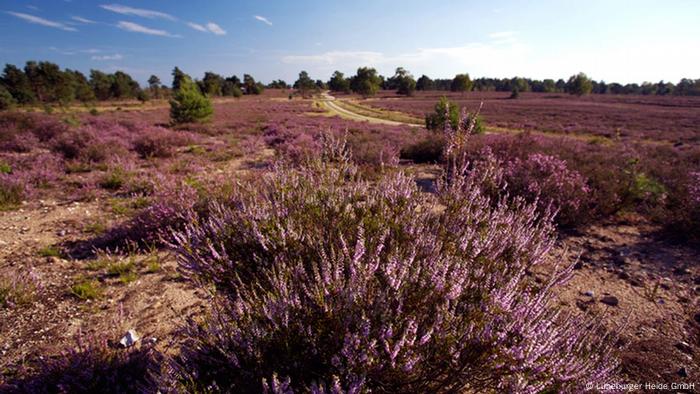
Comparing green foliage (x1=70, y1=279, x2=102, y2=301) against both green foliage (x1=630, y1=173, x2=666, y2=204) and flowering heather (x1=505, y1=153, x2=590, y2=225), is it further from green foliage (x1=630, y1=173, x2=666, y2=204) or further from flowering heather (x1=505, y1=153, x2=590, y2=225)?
green foliage (x1=630, y1=173, x2=666, y2=204)

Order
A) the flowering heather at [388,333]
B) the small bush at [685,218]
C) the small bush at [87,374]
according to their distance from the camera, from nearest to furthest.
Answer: the flowering heather at [388,333]
the small bush at [87,374]
the small bush at [685,218]

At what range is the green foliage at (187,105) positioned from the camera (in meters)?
21.0

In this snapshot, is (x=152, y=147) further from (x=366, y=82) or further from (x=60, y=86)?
(x=366, y=82)

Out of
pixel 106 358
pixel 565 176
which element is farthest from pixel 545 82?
pixel 106 358

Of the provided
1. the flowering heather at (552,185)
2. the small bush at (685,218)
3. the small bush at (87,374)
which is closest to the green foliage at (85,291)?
the small bush at (87,374)

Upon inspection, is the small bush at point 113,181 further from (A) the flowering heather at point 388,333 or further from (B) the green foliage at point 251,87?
(B) the green foliage at point 251,87

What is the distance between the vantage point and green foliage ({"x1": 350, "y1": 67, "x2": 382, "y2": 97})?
82.8m

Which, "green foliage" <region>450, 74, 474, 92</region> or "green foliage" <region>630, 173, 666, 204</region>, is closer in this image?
"green foliage" <region>630, 173, 666, 204</region>

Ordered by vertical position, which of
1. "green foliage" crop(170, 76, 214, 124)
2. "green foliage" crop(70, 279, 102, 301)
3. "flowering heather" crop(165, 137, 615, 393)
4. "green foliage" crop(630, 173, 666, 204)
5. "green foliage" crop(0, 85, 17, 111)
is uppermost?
"green foliage" crop(0, 85, 17, 111)

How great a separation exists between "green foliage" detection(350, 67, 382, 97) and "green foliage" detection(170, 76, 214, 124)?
65.8 meters

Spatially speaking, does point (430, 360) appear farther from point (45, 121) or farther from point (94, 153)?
point (45, 121)

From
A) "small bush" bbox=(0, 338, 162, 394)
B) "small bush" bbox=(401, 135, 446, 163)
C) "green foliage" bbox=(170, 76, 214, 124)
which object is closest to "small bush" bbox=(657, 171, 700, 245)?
"small bush" bbox=(401, 135, 446, 163)

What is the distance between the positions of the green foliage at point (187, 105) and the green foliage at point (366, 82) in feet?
216

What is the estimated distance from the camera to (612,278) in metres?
4.56
